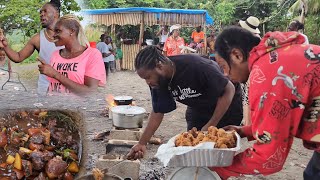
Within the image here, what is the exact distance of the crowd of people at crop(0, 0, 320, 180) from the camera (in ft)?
6.17

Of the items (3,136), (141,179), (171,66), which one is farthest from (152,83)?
(141,179)

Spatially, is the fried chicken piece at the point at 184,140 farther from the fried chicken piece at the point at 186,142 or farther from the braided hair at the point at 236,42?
the braided hair at the point at 236,42

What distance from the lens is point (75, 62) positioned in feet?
10.5

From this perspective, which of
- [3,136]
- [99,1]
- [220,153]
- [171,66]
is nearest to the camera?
[220,153]

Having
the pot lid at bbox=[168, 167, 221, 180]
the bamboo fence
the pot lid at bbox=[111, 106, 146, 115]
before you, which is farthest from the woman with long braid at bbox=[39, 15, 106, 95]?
the bamboo fence

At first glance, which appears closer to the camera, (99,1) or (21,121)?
(21,121)

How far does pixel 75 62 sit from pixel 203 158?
1.64 metres

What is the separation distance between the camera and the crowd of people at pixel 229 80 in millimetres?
1881

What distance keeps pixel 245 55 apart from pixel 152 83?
1.05 m

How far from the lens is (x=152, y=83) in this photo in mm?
2984

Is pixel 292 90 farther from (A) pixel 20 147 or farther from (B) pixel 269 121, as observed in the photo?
(A) pixel 20 147

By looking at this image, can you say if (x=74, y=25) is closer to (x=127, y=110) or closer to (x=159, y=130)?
(x=127, y=110)

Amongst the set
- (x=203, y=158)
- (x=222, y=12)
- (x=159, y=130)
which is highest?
(x=222, y=12)

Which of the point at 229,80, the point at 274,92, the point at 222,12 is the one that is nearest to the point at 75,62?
the point at 229,80
